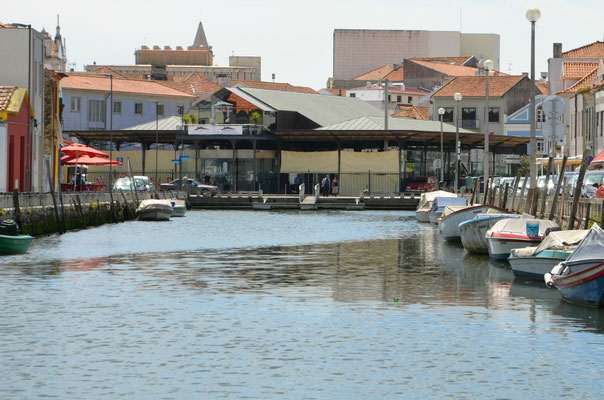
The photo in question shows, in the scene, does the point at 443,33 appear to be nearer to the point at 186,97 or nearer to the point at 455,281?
the point at 186,97

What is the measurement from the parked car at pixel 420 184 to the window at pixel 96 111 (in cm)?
4372

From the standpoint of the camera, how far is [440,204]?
66688 millimetres

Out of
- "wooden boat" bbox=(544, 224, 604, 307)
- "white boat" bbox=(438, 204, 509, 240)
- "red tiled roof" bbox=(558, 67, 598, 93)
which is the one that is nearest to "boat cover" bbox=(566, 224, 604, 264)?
"wooden boat" bbox=(544, 224, 604, 307)

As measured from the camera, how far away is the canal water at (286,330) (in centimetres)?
1725

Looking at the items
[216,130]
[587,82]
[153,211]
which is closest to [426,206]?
[153,211]

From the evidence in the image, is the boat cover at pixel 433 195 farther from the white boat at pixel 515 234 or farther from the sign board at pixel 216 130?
the white boat at pixel 515 234

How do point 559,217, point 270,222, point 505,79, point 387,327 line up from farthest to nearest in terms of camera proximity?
point 505,79
point 270,222
point 559,217
point 387,327

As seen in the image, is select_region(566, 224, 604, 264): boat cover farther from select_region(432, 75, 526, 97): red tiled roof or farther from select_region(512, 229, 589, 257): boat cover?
select_region(432, 75, 526, 97): red tiled roof

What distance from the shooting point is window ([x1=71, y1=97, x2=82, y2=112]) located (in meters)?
128

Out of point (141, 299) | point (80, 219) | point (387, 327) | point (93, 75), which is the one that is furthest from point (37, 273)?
point (93, 75)

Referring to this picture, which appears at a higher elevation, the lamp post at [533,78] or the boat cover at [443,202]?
the lamp post at [533,78]

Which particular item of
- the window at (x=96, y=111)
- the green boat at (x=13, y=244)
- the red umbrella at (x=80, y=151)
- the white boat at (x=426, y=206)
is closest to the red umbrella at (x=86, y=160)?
the red umbrella at (x=80, y=151)

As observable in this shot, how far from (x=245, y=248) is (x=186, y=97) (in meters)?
96.1

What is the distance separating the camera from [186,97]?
464ft
